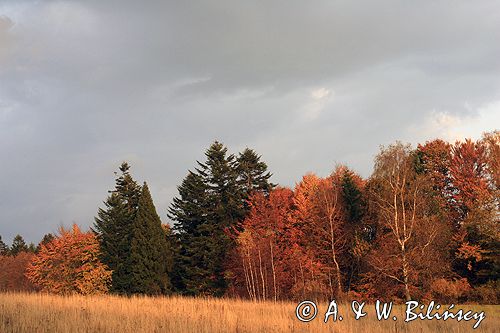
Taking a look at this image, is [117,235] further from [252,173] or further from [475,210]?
[475,210]

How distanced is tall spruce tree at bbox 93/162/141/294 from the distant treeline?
13cm

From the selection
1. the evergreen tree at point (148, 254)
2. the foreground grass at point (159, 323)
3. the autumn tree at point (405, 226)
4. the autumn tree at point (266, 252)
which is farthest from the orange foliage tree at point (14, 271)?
the foreground grass at point (159, 323)

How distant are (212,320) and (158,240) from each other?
40.3 m

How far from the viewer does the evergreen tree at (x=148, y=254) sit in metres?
48.8

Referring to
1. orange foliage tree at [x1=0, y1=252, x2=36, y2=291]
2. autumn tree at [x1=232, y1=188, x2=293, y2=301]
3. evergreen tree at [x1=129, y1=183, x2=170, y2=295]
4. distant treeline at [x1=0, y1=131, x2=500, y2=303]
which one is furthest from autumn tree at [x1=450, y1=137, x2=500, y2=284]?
orange foliage tree at [x1=0, y1=252, x2=36, y2=291]

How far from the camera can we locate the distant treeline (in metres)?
39.2

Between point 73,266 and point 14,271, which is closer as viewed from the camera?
point 73,266

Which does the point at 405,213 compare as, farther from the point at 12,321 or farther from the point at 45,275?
the point at 45,275

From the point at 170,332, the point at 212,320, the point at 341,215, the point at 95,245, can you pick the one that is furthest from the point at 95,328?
the point at 95,245

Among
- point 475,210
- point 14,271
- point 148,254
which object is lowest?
point 14,271

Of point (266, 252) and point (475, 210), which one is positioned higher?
point (475, 210)

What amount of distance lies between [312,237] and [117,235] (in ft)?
80.2

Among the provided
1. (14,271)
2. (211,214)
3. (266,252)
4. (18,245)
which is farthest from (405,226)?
(18,245)

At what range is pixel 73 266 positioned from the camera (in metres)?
51.0
